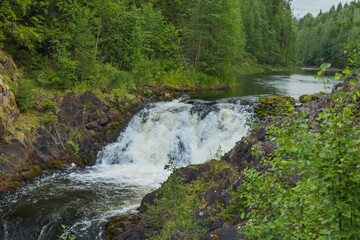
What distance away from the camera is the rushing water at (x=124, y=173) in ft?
26.2

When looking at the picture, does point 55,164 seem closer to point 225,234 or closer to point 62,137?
point 62,137

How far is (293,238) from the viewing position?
2879 millimetres

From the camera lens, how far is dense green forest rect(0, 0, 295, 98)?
1409cm

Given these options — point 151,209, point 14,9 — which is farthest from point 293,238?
point 14,9

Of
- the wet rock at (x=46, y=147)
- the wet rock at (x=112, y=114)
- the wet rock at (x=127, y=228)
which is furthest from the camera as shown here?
the wet rock at (x=112, y=114)

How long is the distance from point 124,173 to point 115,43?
411 inches

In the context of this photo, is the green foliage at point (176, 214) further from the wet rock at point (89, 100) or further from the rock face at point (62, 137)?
the wet rock at point (89, 100)

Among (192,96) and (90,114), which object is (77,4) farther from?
(192,96)

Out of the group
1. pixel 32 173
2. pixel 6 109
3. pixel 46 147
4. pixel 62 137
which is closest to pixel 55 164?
pixel 46 147

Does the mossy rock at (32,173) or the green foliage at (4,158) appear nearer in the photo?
the green foliage at (4,158)

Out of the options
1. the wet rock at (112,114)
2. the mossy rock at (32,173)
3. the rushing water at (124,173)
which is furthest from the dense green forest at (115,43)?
the mossy rock at (32,173)

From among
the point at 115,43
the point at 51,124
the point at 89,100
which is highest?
the point at 115,43

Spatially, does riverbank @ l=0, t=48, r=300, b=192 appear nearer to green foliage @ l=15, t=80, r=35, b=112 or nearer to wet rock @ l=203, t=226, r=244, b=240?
green foliage @ l=15, t=80, r=35, b=112

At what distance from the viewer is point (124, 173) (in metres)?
11.9
